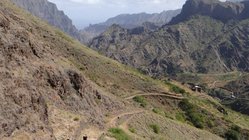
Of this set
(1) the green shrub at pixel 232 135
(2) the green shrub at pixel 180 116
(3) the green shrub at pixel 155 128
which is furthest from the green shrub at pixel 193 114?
(3) the green shrub at pixel 155 128

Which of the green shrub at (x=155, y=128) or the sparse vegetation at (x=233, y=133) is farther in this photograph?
the sparse vegetation at (x=233, y=133)

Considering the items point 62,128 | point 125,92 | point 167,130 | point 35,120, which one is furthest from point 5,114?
point 125,92

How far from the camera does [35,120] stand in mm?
33531

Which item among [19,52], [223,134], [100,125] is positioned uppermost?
[19,52]

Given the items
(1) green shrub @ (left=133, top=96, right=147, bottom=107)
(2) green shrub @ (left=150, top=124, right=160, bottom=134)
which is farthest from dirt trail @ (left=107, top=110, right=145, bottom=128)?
(1) green shrub @ (left=133, top=96, right=147, bottom=107)

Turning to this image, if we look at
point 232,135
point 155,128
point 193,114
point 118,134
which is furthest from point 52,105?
point 193,114

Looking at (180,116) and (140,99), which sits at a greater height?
(140,99)

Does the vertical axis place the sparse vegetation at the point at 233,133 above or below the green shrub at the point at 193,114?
below

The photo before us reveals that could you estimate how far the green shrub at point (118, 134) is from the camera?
1725 inches

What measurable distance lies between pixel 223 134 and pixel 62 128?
2055 inches

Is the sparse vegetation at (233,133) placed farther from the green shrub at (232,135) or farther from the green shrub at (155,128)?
the green shrub at (155,128)

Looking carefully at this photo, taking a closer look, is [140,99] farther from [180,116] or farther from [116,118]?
[116,118]

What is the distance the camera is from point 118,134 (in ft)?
148

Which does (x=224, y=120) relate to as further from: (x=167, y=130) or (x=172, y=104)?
(x=167, y=130)
